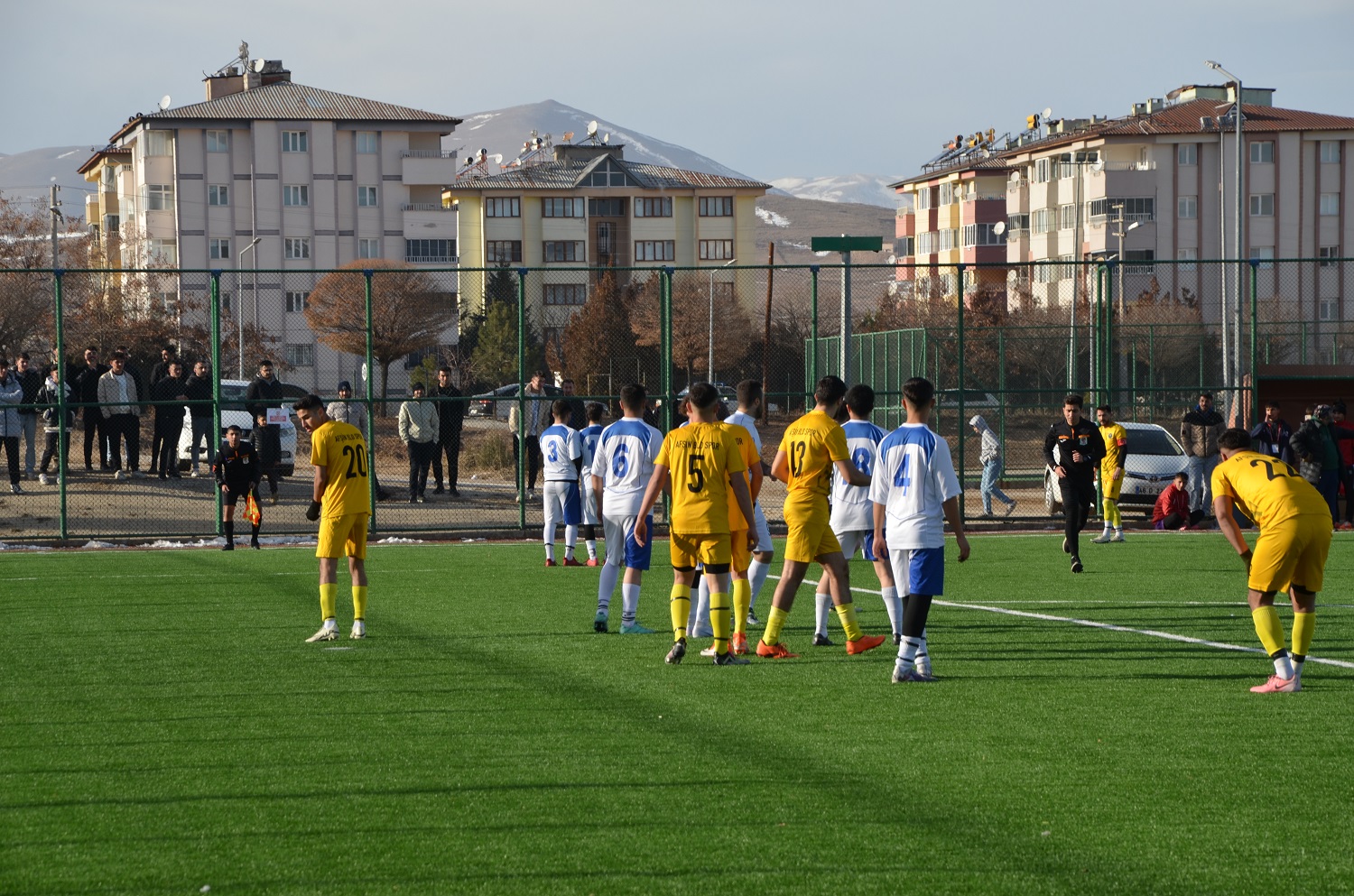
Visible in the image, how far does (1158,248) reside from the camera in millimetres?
82500

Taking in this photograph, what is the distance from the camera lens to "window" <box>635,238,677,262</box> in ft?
329

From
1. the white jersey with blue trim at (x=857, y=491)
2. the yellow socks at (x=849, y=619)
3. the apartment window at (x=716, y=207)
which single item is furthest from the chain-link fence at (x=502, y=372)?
the apartment window at (x=716, y=207)

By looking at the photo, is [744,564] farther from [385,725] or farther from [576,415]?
[576,415]

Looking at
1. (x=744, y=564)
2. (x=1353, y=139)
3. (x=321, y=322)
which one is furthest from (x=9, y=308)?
(x=1353, y=139)

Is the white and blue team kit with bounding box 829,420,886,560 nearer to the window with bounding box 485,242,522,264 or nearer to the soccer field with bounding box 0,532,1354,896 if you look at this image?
the soccer field with bounding box 0,532,1354,896

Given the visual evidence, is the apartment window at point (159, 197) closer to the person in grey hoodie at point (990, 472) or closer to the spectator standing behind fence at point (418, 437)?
the spectator standing behind fence at point (418, 437)

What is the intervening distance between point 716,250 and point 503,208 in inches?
574

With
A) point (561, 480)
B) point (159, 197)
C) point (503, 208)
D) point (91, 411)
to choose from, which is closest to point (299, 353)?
point (159, 197)

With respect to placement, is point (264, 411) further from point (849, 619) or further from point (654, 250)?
point (654, 250)

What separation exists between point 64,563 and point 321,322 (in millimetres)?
56918

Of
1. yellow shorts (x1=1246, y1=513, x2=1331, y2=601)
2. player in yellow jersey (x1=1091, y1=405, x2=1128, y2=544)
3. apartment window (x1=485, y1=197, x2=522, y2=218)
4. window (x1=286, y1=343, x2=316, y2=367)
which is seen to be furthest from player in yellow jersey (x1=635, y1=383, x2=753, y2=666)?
apartment window (x1=485, y1=197, x2=522, y2=218)

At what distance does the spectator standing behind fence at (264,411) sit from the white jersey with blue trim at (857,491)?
11.3 m

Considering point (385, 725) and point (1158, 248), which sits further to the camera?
point (1158, 248)

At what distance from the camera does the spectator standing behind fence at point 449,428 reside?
22875 mm
